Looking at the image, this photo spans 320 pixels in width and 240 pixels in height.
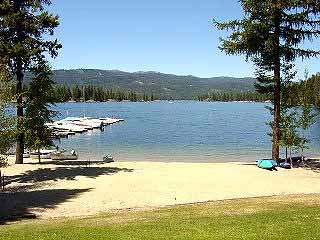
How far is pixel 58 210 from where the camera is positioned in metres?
24.1

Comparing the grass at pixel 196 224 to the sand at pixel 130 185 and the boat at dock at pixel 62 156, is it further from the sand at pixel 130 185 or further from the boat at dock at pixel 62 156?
the boat at dock at pixel 62 156

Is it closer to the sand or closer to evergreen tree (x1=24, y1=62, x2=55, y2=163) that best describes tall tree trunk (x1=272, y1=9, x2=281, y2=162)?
the sand

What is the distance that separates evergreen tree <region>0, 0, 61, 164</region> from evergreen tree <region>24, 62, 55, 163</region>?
0.79 m

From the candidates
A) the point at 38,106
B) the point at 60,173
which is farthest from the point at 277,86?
the point at 38,106

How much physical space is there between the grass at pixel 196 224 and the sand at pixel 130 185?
2429mm

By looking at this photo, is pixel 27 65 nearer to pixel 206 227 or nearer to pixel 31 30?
pixel 31 30

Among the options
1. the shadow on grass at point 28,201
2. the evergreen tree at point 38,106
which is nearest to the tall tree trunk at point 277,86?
the shadow on grass at point 28,201

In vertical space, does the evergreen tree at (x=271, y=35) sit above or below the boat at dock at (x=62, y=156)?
above

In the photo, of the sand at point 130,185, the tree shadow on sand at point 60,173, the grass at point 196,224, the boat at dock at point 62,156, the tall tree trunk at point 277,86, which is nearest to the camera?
the grass at point 196,224

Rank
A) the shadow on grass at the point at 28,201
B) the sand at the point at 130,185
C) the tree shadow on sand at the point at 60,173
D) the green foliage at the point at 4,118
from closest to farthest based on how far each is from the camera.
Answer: the shadow on grass at the point at 28,201, the sand at the point at 130,185, the green foliage at the point at 4,118, the tree shadow on sand at the point at 60,173

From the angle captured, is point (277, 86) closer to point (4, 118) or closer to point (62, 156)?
point (4, 118)

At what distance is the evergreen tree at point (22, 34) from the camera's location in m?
35.2

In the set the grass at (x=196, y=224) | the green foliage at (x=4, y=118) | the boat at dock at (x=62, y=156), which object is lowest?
the boat at dock at (x=62, y=156)

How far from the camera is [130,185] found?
29.7 metres
